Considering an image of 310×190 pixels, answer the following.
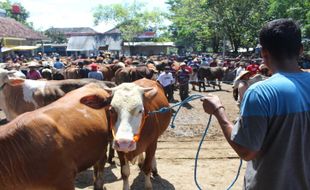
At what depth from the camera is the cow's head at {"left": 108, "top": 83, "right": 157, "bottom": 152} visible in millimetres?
Answer: 4016

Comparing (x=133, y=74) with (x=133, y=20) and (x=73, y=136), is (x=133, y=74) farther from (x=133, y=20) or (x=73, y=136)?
(x=133, y=20)

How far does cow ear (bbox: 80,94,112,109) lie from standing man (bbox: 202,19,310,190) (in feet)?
8.63

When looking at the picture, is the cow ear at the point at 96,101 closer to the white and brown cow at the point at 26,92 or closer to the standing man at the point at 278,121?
the standing man at the point at 278,121

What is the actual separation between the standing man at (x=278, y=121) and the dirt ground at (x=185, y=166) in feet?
12.9

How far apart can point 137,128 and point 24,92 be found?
451 centimetres

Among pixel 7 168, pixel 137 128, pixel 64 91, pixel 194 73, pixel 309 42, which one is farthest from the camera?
pixel 309 42

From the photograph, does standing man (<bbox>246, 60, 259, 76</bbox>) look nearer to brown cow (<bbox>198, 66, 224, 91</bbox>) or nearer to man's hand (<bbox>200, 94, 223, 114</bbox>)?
brown cow (<bbox>198, 66, 224, 91</bbox>)

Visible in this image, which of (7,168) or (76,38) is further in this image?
(76,38)

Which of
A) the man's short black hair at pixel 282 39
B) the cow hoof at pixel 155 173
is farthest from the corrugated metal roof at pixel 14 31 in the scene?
the man's short black hair at pixel 282 39

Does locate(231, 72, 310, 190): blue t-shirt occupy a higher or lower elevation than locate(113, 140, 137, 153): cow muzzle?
higher

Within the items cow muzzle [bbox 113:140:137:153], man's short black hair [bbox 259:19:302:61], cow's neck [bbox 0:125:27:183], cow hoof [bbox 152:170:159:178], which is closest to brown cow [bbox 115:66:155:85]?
cow hoof [bbox 152:170:159:178]

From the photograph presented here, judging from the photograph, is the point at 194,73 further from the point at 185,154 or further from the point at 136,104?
the point at 136,104

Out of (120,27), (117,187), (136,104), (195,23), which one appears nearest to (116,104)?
(136,104)

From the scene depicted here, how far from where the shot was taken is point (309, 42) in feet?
87.0
